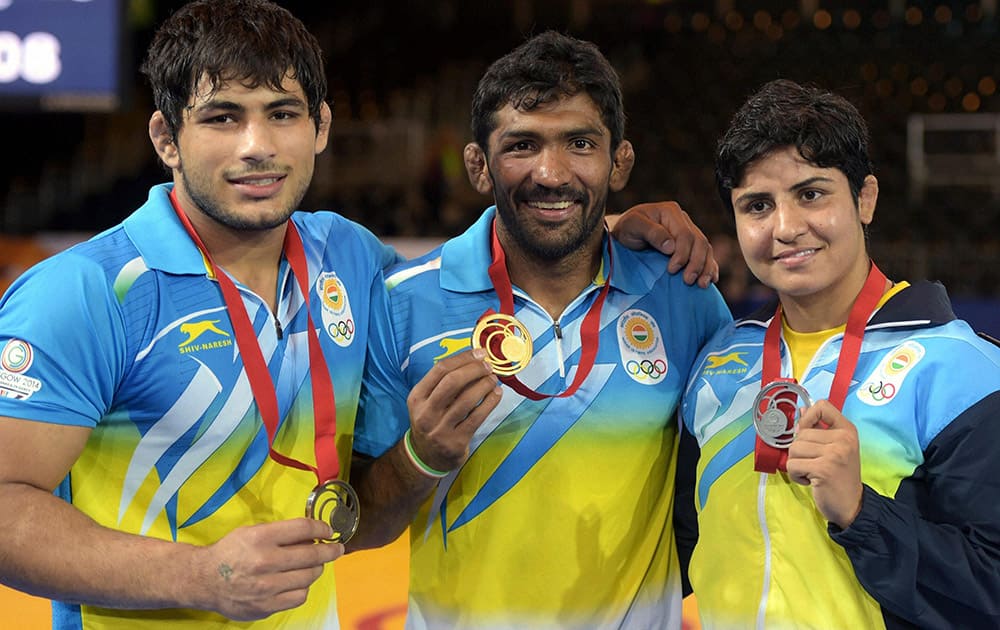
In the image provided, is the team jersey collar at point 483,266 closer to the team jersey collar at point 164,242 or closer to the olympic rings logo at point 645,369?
the olympic rings logo at point 645,369

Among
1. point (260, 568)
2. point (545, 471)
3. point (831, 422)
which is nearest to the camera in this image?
point (260, 568)

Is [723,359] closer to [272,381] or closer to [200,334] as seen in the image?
[272,381]

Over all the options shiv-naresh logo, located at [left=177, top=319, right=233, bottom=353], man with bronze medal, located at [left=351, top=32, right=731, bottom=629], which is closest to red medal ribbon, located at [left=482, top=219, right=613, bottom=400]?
man with bronze medal, located at [left=351, top=32, right=731, bottom=629]

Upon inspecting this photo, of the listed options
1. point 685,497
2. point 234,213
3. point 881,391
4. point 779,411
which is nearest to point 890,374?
point 881,391

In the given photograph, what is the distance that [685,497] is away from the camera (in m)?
2.71

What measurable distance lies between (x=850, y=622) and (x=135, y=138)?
42.6 feet

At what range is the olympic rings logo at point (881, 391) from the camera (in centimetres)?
219

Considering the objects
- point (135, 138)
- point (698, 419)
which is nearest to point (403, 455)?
point (698, 419)

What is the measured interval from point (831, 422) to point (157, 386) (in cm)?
128

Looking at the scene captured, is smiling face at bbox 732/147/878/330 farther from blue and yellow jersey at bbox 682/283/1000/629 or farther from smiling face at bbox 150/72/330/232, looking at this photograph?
smiling face at bbox 150/72/330/232

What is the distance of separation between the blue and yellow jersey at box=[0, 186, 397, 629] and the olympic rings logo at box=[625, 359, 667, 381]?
690 millimetres

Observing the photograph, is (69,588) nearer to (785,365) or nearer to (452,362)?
(452,362)

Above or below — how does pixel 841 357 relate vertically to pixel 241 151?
below

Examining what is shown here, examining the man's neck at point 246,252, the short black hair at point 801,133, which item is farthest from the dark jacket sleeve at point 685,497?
the man's neck at point 246,252
